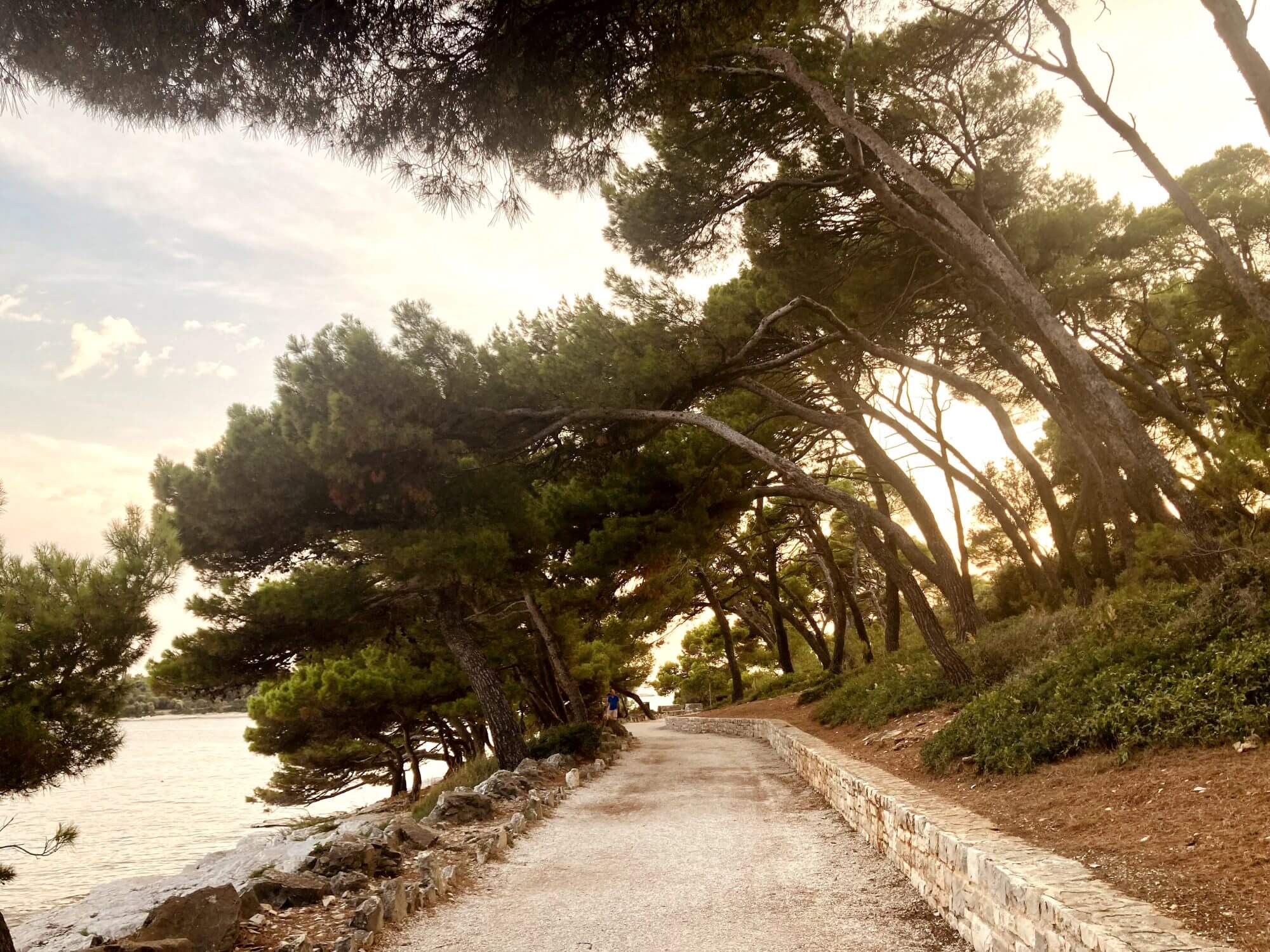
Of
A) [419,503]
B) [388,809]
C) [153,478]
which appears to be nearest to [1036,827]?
[419,503]

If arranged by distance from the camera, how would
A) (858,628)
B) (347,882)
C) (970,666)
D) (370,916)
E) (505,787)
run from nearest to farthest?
(370,916) < (347,882) < (505,787) < (970,666) < (858,628)

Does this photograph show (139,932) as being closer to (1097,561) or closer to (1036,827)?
(1036,827)

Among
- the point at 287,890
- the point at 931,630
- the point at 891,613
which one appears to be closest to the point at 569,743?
the point at 931,630

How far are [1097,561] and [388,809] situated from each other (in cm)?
1496

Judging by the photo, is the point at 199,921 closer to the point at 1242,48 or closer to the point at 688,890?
the point at 688,890

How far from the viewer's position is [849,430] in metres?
12.5

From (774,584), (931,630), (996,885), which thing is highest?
(774,584)

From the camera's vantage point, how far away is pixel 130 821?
79.5 ft

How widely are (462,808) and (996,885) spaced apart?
591 centimetres

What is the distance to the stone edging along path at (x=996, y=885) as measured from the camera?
3.04 metres

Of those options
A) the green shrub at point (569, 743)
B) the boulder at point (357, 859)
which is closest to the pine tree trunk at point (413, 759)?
the green shrub at point (569, 743)

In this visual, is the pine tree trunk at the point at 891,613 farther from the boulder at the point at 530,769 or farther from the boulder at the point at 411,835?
the boulder at the point at 411,835

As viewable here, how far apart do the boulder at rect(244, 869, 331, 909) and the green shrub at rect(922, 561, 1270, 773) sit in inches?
205

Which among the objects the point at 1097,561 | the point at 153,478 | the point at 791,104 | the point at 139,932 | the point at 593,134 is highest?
the point at 791,104
